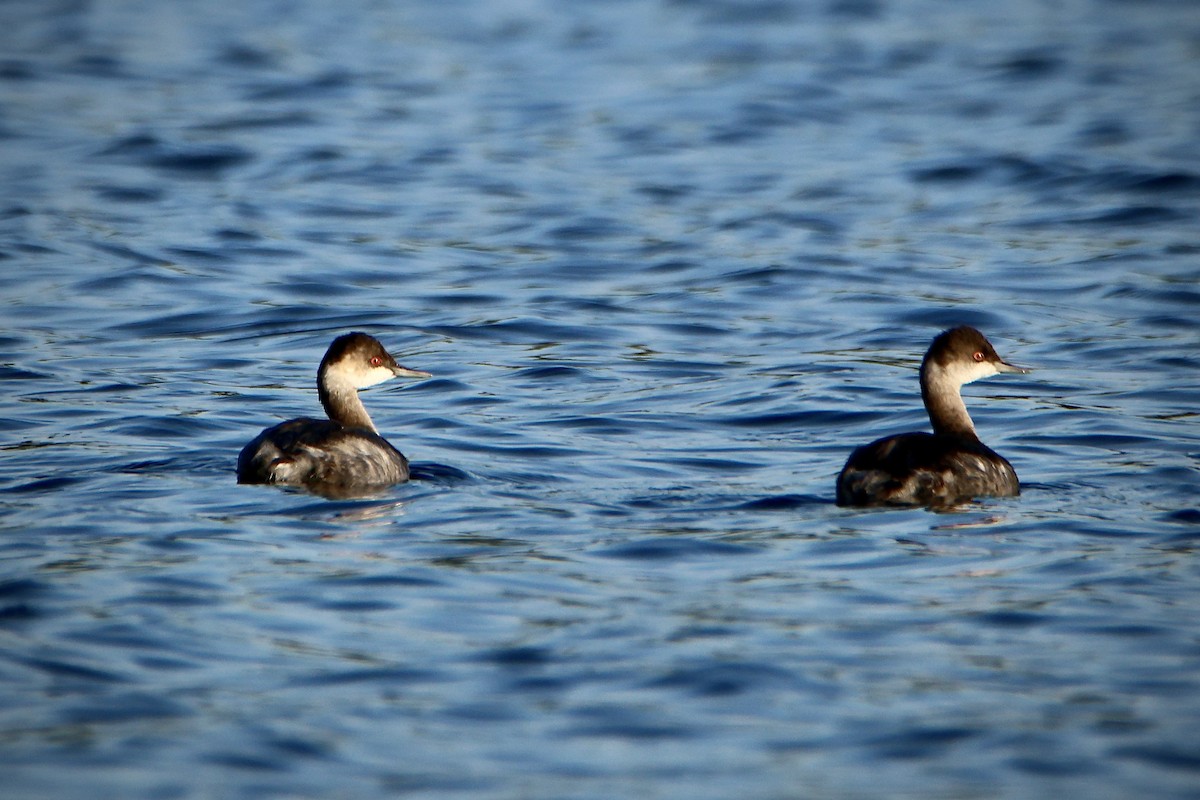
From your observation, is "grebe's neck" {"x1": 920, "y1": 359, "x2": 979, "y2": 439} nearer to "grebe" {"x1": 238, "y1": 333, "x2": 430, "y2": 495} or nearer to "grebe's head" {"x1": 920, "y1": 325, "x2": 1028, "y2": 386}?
"grebe's head" {"x1": 920, "y1": 325, "x2": 1028, "y2": 386}

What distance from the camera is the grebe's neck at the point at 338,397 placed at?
1020cm

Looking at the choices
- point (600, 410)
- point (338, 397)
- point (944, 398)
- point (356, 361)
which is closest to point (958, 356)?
point (944, 398)

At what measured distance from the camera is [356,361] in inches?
403

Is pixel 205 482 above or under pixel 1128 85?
under

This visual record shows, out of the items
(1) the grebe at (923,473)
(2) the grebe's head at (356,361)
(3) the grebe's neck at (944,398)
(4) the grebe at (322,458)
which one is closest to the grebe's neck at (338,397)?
(2) the grebe's head at (356,361)

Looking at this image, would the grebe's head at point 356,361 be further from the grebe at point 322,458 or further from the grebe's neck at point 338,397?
the grebe at point 322,458

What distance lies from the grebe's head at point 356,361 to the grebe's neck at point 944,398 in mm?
3149

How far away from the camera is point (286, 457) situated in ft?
30.1

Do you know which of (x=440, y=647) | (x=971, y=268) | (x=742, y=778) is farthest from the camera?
(x=971, y=268)

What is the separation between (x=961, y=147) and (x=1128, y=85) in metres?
4.25

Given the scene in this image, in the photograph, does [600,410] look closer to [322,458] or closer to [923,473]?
[322,458]

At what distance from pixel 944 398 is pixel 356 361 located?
3.41 meters

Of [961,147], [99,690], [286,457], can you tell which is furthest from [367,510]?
[961,147]

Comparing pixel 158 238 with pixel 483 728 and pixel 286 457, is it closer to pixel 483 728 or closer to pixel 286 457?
pixel 286 457
